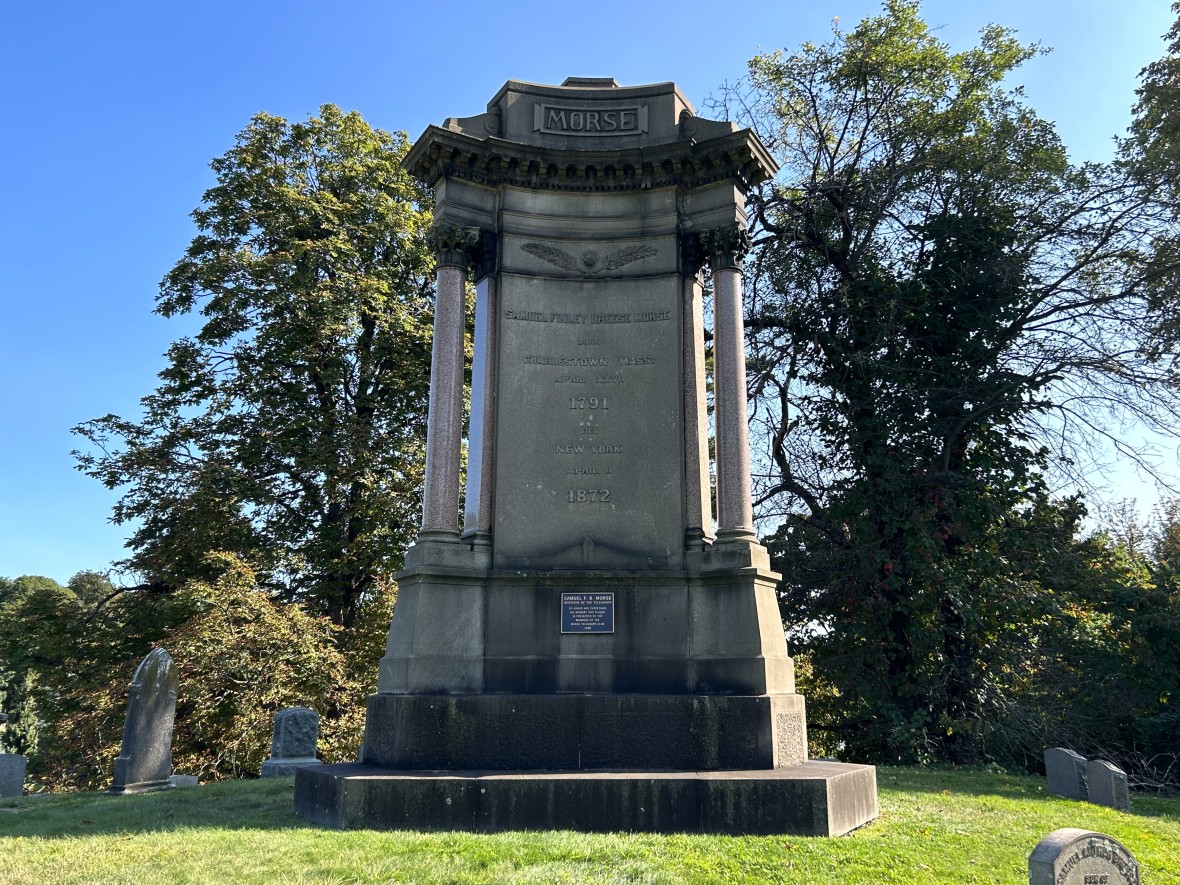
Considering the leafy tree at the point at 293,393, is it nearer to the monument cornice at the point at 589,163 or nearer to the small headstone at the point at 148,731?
the small headstone at the point at 148,731

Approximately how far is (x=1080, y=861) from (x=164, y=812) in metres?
8.08

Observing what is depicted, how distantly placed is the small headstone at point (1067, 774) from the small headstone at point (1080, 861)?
8282 millimetres

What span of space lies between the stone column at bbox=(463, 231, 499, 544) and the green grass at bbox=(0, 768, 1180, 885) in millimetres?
3517

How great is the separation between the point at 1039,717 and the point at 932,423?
614 cm

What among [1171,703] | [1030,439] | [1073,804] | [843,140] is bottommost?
[1073,804]

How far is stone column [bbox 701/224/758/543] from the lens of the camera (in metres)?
9.89

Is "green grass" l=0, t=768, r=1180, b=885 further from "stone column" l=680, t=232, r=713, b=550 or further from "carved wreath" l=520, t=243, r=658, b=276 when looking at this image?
"carved wreath" l=520, t=243, r=658, b=276

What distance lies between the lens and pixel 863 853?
6793 millimetres

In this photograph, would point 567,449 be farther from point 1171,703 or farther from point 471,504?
point 1171,703

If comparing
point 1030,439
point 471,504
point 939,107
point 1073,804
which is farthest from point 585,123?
point 939,107

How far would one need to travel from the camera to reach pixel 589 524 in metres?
10.0

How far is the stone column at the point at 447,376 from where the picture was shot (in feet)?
33.6

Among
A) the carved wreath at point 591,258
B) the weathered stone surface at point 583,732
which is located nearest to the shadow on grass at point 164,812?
the weathered stone surface at point 583,732

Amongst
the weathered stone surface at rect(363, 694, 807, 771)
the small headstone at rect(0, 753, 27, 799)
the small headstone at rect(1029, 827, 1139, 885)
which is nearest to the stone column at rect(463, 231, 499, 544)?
the weathered stone surface at rect(363, 694, 807, 771)
